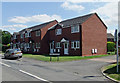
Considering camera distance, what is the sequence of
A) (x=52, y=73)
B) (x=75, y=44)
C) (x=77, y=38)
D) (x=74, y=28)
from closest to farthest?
1. (x=52, y=73)
2. (x=77, y=38)
3. (x=75, y=44)
4. (x=74, y=28)

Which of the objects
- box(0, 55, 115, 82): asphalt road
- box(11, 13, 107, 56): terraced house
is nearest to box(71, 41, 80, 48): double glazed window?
box(11, 13, 107, 56): terraced house

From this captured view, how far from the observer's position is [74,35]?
80.8 feet

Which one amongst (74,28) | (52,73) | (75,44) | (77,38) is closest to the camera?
(52,73)

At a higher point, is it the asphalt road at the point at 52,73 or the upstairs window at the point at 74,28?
the upstairs window at the point at 74,28

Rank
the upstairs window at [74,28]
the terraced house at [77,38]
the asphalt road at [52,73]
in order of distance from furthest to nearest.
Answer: the upstairs window at [74,28]
the terraced house at [77,38]
the asphalt road at [52,73]

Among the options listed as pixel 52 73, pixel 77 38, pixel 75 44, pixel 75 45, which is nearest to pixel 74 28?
pixel 77 38

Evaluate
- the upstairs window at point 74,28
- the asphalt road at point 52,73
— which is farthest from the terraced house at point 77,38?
the asphalt road at point 52,73

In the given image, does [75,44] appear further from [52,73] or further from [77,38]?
[52,73]

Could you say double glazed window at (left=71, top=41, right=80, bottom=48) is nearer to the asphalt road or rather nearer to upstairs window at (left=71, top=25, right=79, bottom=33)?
upstairs window at (left=71, top=25, right=79, bottom=33)

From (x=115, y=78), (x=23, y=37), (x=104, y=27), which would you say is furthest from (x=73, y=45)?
(x=23, y=37)

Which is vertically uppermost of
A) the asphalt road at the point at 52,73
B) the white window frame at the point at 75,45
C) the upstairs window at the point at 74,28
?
the upstairs window at the point at 74,28

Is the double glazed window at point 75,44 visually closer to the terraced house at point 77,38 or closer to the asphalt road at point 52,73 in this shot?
the terraced house at point 77,38

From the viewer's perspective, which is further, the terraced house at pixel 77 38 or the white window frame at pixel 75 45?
the white window frame at pixel 75 45

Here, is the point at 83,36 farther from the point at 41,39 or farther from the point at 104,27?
the point at 41,39
